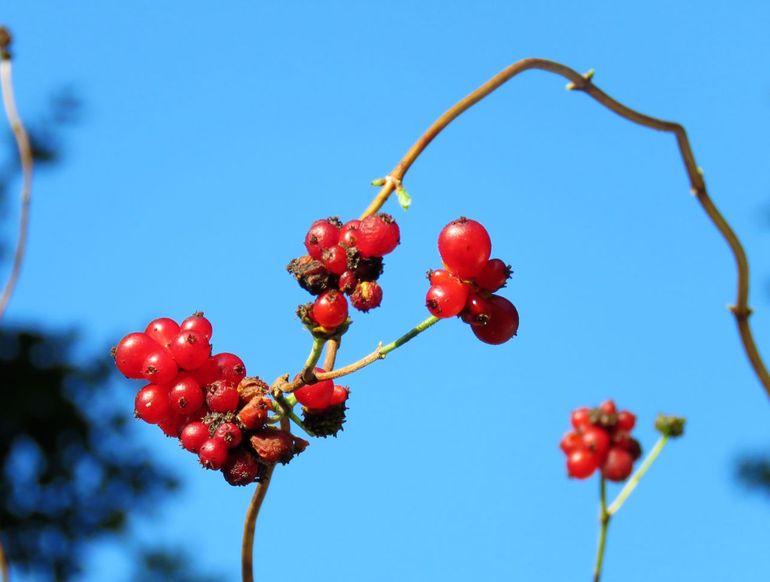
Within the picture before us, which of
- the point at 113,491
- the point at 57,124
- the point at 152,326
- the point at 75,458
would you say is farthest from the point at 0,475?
the point at 152,326

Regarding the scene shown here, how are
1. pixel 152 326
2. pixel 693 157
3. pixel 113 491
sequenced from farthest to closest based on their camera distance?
pixel 113 491
pixel 152 326
pixel 693 157

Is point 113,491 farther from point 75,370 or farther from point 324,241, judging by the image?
point 324,241

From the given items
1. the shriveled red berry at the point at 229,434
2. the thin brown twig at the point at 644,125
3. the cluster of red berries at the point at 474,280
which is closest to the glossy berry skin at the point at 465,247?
the cluster of red berries at the point at 474,280

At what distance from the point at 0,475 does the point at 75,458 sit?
1408 millimetres

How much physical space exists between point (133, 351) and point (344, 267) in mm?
406

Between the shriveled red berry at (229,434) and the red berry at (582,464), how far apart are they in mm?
446

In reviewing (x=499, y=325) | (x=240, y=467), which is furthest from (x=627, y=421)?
(x=240, y=467)

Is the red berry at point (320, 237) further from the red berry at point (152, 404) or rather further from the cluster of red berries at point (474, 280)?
the red berry at point (152, 404)

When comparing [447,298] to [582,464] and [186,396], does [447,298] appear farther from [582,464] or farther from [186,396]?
[186,396]

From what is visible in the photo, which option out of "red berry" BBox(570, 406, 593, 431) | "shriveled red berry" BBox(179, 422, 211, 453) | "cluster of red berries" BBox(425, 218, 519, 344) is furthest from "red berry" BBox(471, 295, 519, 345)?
"shriveled red berry" BBox(179, 422, 211, 453)

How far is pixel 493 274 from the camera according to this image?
51.1 inches

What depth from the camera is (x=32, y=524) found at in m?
14.2

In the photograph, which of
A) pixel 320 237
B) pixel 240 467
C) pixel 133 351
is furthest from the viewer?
pixel 133 351

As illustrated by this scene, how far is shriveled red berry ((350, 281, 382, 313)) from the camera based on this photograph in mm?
1156
